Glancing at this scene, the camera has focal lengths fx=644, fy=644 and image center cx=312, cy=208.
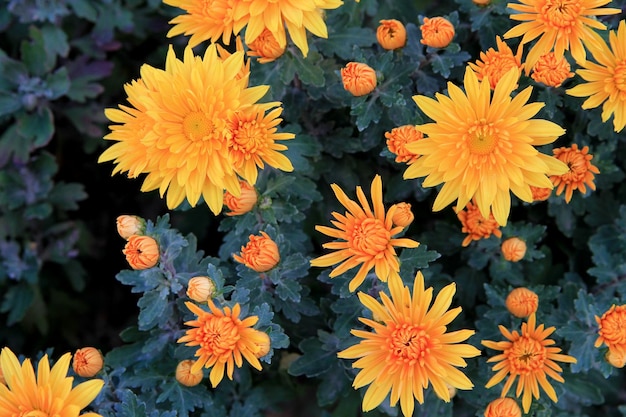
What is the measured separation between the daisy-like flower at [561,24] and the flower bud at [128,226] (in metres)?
1.14

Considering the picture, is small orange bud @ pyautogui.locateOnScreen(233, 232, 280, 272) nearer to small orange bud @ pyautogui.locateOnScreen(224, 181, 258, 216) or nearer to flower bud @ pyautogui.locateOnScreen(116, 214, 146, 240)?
small orange bud @ pyautogui.locateOnScreen(224, 181, 258, 216)

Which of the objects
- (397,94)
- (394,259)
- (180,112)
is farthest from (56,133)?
(394,259)

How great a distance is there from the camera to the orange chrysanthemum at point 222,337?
5.23ft

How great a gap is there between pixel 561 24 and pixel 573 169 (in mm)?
454

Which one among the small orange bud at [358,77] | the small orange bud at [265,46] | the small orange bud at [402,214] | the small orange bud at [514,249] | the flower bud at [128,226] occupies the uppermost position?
the small orange bud at [265,46]

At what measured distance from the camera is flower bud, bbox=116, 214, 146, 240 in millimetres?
1771

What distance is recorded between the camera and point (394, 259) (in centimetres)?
164

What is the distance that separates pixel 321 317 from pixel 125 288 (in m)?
1.27

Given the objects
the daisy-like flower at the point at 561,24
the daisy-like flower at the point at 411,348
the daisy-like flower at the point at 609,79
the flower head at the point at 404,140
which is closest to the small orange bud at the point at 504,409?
the daisy-like flower at the point at 411,348

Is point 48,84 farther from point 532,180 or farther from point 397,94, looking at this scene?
point 532,180

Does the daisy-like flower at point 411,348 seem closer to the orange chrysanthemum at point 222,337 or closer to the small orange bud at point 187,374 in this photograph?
the orange chrysanthemum at point 222,337

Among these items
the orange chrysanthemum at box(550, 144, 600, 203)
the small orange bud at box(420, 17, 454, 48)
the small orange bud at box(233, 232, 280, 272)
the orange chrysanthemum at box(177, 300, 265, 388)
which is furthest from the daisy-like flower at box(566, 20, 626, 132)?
the orange chrysanthemum at box(177, 300, 265, 388)

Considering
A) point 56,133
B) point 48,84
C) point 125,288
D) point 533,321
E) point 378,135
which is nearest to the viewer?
point 533,321

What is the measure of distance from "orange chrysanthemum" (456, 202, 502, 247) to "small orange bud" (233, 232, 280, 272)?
0.62m
